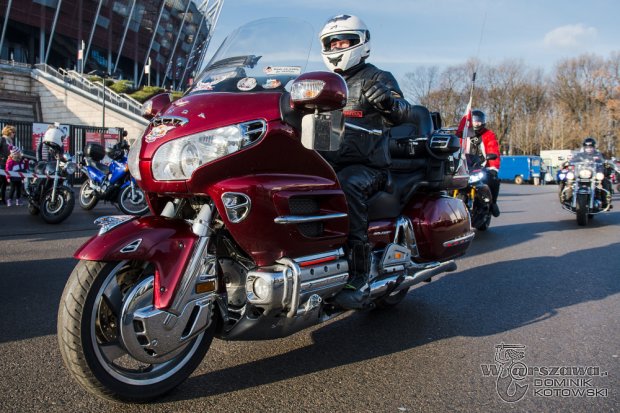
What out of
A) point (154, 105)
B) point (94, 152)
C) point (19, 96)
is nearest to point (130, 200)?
point (94, 152)

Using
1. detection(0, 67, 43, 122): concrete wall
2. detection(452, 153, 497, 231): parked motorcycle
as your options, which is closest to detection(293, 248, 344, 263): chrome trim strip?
detection(452, 153, 497, 231): parked motorcycle

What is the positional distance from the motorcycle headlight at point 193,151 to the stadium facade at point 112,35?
4194 cm

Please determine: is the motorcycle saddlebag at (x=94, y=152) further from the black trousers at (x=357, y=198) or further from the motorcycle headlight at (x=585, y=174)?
the motorcycle headlight at (x=585, y=174)

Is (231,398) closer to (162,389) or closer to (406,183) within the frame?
(162,389)

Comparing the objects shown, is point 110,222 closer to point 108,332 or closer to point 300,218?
point 108,332

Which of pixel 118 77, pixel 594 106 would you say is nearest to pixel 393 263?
pixel 118 77

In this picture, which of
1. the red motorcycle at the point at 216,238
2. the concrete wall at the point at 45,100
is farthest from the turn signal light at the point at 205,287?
the concrete wall at the point at 45,100

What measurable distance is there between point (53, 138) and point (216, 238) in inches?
338

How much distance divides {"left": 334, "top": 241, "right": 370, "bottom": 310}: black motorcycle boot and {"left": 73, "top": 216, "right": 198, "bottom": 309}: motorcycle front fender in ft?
3.33

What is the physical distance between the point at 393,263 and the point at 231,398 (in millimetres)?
1420

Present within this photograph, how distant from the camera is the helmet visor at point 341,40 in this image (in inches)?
151

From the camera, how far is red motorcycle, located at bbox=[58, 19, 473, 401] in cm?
252

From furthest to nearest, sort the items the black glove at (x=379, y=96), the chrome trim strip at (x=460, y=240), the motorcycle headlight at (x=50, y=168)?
the motorcycle headlight at (x=50, y=168), the chrome trim strip at (x=460, y=240), the black glove at (x=379, y=96)

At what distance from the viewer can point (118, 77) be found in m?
58.1
